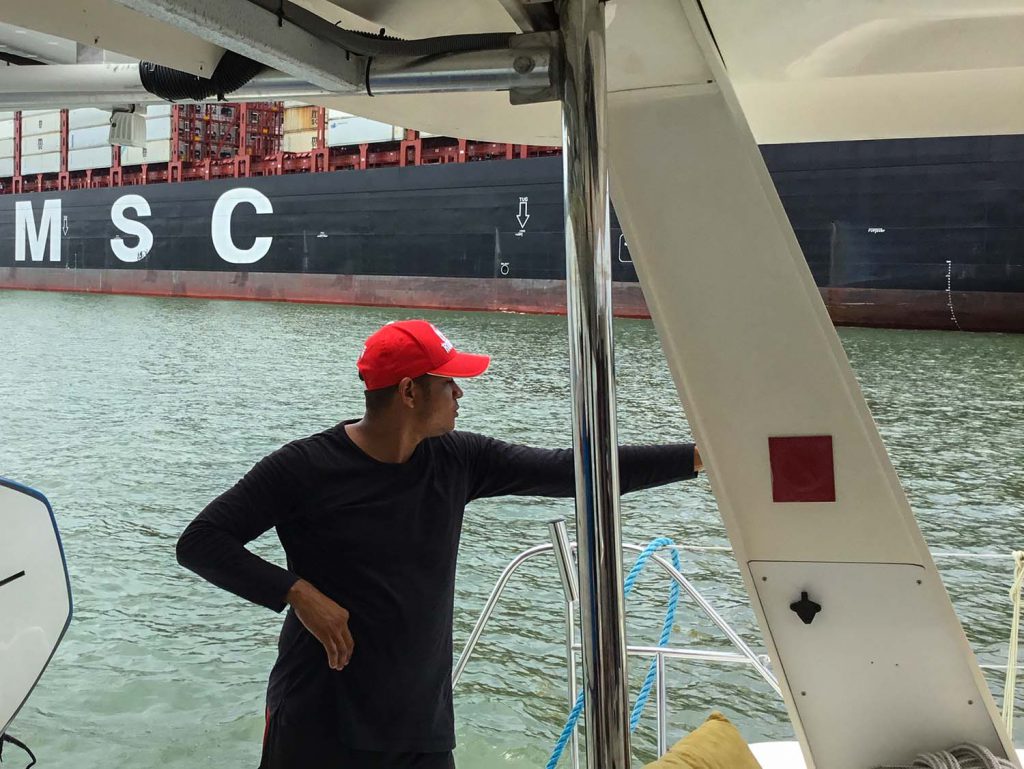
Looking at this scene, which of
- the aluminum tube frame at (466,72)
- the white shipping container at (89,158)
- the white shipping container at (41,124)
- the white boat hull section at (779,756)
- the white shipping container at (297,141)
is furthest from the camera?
the white shipping container at (41,124)

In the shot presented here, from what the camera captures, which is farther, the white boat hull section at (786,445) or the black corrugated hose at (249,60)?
the white boat hull section at (786,445)

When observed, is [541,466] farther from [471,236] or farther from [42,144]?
[42,144]

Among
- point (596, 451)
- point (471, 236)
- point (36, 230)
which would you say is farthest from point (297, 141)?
point (596, 451)

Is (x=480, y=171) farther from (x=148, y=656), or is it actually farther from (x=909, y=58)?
(x=909, y=58)

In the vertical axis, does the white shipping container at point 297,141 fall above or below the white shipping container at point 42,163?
above

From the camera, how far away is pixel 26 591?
1.47 meters

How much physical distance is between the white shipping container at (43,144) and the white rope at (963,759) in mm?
26863

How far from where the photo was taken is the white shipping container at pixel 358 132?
20000 millimetres

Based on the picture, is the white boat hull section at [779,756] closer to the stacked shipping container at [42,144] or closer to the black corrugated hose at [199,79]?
the black corrugated hose at [199,79]

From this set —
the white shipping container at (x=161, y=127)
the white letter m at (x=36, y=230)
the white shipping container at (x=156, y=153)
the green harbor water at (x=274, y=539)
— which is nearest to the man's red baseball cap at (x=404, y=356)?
the green harbor water at (x=274, y=539)

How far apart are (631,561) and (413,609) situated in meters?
4.36

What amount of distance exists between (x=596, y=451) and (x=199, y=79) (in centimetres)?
75

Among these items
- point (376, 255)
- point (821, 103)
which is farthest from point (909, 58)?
point (376, 255)

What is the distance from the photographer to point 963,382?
35.4 ft
